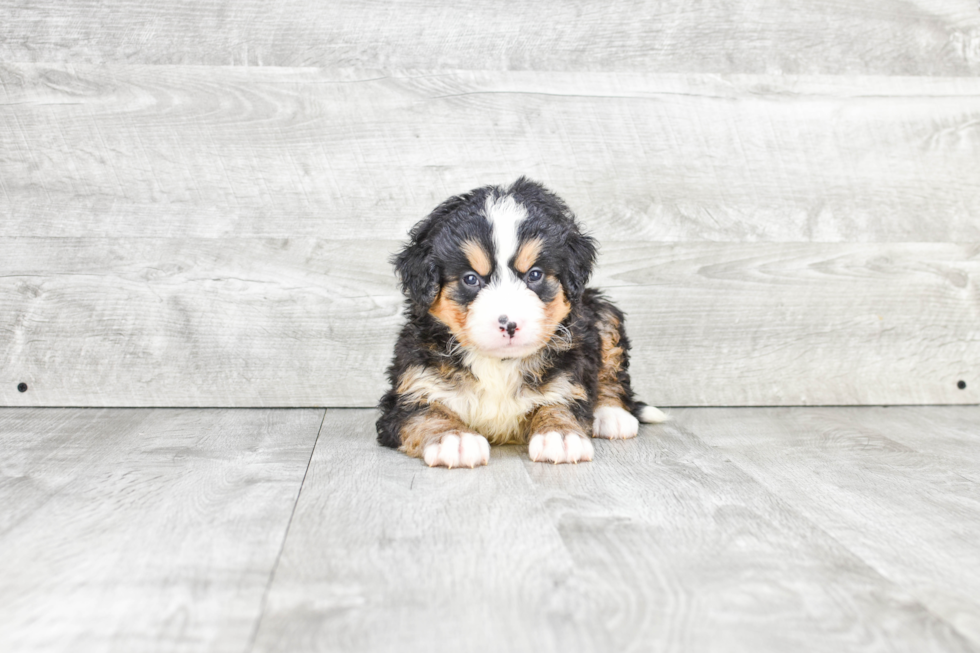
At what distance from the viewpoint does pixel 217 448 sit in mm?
2645

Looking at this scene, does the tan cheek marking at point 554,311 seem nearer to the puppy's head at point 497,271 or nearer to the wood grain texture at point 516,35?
the puppy's head at point 497,271

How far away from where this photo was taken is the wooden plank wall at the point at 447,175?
3.30 metres

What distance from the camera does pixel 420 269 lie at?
2.46 meters

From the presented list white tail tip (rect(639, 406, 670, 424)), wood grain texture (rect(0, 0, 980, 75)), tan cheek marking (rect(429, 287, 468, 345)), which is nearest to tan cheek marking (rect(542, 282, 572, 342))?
tan cheek marking (rect(429, 287, 468, 345))

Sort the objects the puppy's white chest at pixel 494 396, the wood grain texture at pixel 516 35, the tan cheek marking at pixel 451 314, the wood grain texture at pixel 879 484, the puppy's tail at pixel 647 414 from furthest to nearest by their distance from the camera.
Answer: the wood grain texture at pixel 516 35
the puppy's tail at pixel 647 414
the puppy's white chest at pixel 494 396
the tan cheek marking at pixel 451 314
the wood grain texture at pixel 879 484

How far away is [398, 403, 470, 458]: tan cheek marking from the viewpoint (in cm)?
247

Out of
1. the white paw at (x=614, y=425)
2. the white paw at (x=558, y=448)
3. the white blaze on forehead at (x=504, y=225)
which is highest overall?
the white blaze on forehead at (x=504, y=225)

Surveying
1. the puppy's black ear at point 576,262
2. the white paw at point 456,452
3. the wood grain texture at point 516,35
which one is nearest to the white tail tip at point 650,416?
the puppy's black ear at point 576,262

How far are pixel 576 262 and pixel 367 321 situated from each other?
3.96ft

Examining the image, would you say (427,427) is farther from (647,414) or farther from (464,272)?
(647,414)

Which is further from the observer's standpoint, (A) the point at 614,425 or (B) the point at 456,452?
(A) the point at 614,425

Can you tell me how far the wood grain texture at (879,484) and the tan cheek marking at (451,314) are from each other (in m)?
0.90

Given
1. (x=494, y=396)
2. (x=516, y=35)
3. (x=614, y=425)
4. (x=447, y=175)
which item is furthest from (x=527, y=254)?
(x=516, y=35)

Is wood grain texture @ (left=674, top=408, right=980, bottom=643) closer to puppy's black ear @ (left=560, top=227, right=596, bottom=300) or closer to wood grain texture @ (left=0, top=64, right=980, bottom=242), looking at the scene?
puppy's black ear @ (left=560, top=227, right=596, bottom=300)
